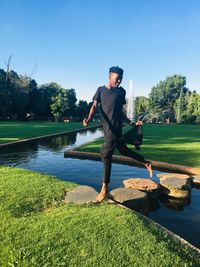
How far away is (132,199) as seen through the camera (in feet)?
17.6

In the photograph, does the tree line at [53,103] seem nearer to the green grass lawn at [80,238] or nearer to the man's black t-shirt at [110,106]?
the man's black t-shirt at [110,106]

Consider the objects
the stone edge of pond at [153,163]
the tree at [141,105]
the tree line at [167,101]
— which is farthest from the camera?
the tree at [141,105]

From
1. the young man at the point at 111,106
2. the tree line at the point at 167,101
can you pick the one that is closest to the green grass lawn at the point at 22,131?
the young man at the point at 111,106

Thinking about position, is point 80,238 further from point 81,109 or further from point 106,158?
point 81,109

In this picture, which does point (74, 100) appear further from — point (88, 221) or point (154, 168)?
point (88, 221)

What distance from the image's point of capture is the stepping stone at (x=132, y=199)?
5.30 metres

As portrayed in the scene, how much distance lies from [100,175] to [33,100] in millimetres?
54074

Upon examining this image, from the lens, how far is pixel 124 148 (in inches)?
188

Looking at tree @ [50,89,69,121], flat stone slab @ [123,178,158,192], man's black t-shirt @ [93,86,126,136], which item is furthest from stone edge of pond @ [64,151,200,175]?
tree @ [50,89,69,121]

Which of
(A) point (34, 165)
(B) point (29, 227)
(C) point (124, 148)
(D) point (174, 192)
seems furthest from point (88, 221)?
(A) point (34, 165)

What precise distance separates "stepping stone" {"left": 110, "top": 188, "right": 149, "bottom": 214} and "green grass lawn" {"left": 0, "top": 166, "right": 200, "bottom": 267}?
2.33ft

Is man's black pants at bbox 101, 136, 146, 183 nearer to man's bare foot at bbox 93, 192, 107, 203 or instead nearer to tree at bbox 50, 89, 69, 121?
man's bare foot at bbox 93, 192, 107, 203

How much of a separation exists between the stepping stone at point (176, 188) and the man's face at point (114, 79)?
11.2 ft

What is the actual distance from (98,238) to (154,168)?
6.92 m
